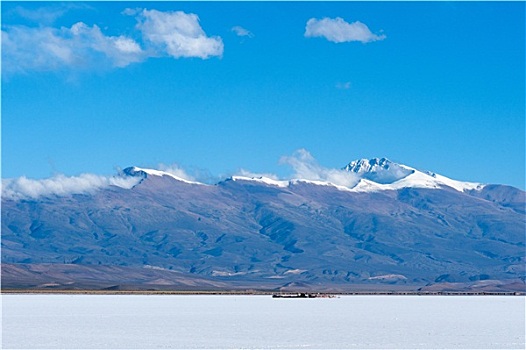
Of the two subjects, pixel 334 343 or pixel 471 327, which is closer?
pixel 334 343

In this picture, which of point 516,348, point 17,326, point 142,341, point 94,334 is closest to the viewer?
point 516,348

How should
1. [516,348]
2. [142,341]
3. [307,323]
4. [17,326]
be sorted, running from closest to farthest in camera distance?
[516,348]
[142,341]
[17,326]
[307,323]

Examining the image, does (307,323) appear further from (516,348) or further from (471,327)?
(516,348)

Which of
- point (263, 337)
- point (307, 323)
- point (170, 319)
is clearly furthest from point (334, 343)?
point (170, 319)

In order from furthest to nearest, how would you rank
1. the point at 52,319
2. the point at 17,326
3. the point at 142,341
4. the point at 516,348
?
the point at 52,319, the point at 17,326, the point at 142,341, the point at 516,348

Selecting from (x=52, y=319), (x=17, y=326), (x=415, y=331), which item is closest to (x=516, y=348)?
(x=415, y=331)

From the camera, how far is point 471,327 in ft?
261

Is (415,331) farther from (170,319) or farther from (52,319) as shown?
(52,319)

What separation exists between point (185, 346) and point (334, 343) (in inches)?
370

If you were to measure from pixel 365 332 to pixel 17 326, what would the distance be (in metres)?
27.4

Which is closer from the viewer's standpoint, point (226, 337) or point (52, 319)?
point (226, 337)

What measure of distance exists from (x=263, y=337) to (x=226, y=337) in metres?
2.52

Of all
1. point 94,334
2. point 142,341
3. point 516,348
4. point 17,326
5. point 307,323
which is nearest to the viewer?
point 516,348

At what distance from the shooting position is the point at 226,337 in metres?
66.2
